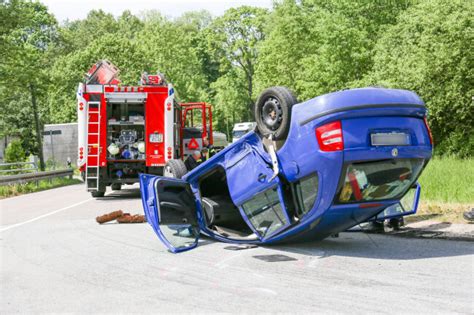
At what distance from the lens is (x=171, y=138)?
16344 mm

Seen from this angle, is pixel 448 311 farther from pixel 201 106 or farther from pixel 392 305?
Answer: pixel 201 106

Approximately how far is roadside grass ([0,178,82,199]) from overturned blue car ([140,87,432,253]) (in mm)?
13104

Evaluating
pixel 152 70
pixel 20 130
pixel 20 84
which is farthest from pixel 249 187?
pixel 152 70

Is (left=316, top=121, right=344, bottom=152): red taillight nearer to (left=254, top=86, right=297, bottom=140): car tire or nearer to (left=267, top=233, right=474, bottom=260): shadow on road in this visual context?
(left=254, top=86, right=297, bottom=140): car tire

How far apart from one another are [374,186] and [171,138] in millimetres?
10487

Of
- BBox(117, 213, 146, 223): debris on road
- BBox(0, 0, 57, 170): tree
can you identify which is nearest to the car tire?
BBox(117, 213, 146, 223): debris on road

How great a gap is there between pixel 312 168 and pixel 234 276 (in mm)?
1411

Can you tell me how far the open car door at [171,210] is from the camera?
749 centimetres

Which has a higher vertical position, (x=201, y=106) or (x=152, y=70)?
(x=152, y=70)

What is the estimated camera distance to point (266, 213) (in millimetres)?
6980

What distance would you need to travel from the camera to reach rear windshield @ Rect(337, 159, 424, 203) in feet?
20.5

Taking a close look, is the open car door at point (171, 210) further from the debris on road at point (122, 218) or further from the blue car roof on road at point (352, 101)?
the debris on road at point (122, 218)

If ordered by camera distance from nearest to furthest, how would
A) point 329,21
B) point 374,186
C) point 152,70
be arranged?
point 374,186, point 329,21, point 152,70

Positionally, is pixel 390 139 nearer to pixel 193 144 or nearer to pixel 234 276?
pixel 234 276
